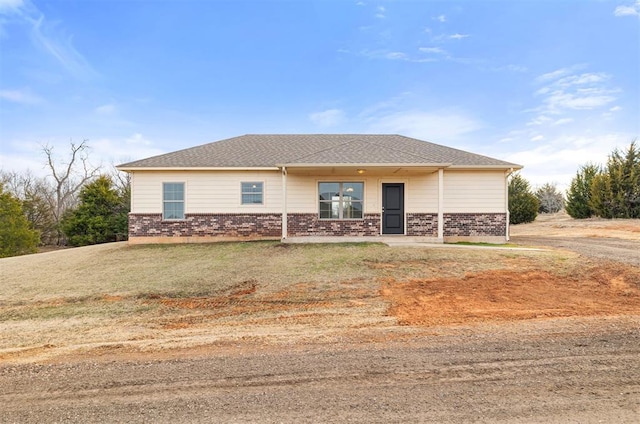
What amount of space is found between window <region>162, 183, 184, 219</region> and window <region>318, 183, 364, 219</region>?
5727mm

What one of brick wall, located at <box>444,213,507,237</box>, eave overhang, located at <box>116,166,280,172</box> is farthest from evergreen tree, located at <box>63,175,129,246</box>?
brick wall, located at <box>444,213,507,237</box>

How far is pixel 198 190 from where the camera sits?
41.4 feet

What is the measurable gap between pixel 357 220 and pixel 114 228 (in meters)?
17.4

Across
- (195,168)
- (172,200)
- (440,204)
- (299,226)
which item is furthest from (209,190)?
(440,204)

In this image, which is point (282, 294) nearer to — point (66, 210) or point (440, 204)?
point (440, 204)

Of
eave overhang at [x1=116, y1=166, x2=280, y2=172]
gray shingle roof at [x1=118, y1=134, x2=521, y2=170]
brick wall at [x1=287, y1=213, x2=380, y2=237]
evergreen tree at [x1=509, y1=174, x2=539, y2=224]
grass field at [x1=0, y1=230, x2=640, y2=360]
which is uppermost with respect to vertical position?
gray shingle roof at [x1=118, y1=134, x2=521, y2=170]

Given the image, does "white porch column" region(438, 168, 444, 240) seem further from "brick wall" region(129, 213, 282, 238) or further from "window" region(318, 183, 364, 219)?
"brick wall" region(129, 213, 282, 238)

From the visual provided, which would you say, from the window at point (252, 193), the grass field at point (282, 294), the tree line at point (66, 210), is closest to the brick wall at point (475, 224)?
the grass field at point (282, 294)

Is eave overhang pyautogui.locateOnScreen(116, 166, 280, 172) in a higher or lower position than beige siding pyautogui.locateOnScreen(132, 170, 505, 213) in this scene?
higher

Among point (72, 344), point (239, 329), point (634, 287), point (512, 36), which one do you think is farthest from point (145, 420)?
point (512, 36)

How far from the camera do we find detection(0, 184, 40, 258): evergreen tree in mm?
18484

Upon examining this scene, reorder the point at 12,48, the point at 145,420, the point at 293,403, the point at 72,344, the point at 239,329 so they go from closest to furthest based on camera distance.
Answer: the point at 145,420
the point at 293,403
the point at 72,344
the point at 239,329
the point at 12,48

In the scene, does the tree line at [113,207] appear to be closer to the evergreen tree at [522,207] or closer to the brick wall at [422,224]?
the evergreen tree at [522,207]

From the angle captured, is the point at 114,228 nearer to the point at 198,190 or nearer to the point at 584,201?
the point at 198,190
